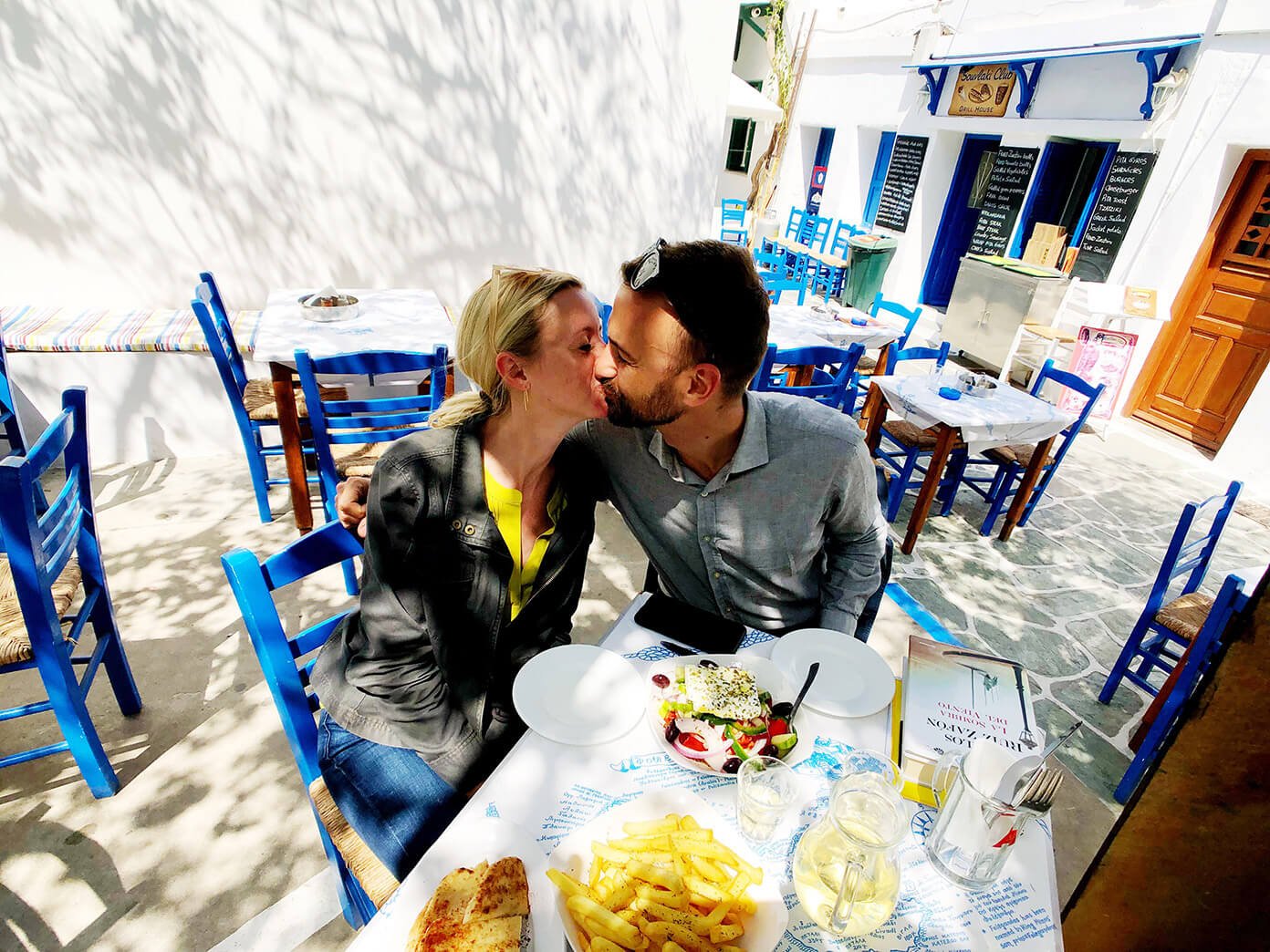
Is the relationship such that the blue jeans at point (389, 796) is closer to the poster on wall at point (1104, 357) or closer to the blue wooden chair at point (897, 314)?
the blue wooden chair at point (897, 314)

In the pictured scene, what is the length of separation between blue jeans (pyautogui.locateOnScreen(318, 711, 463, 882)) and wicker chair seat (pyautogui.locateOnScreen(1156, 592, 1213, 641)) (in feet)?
10.2

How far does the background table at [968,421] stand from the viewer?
405cm

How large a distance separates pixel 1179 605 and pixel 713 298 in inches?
117

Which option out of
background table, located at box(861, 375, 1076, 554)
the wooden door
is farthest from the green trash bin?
background table, located at box(861, 375, 1076, 554)

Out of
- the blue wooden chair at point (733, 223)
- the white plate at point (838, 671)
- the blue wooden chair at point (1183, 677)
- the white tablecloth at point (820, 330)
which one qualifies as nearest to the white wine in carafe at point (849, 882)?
the white plate at point (838, 671)

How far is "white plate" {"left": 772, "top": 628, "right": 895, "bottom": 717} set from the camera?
141cm

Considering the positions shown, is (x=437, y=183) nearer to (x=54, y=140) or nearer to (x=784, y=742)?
(x=54, y=140)

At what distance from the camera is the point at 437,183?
482cm

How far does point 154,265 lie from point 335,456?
215cm

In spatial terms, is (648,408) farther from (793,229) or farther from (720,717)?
(793,229)

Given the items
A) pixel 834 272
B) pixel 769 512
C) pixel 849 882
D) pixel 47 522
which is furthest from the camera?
pixel 834 272

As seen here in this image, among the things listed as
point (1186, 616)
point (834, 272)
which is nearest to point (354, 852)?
point (1186, 616)

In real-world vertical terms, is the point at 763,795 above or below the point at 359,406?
above

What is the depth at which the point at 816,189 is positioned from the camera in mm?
13102
